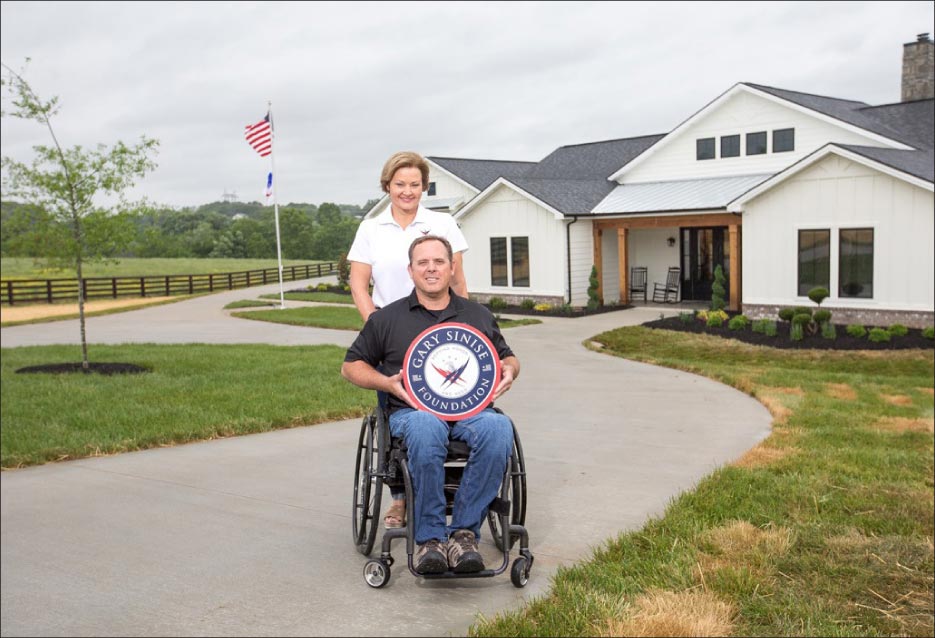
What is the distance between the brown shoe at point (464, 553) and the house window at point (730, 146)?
20.8m

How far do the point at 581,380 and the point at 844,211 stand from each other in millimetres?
9668

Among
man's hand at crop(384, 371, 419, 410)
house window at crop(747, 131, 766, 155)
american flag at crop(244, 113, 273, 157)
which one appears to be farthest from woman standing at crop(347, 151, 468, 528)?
house window at crop(747, 131, 766, 155)

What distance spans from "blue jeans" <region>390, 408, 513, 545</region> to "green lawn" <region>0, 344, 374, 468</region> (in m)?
4.47

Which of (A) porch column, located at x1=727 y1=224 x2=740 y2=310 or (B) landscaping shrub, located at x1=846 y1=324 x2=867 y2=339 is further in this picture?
(A) porch column, located at x1=727 y1=224 x2=740 y2=310

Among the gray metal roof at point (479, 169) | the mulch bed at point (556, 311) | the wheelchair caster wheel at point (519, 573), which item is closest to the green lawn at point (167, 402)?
the wheelchair caster wheel at point (519, 573)

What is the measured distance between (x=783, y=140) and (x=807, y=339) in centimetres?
779

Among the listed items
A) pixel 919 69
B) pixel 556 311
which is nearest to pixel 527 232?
pixel 556 311

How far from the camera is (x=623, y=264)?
23203mm

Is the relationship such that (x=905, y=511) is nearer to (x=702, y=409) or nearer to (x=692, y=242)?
(x=702, y=409)

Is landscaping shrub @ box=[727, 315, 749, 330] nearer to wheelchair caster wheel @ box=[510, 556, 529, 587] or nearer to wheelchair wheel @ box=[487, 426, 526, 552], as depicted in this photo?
wheelchair wheel @ box=[487, 426, 526, 552]

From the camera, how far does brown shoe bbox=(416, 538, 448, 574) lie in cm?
389

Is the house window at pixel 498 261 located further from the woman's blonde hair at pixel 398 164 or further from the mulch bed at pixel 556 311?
the woman's blonde hair at pixel 398 164

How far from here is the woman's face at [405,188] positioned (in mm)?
3537

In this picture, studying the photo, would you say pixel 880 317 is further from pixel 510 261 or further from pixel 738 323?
pixel 510 261
